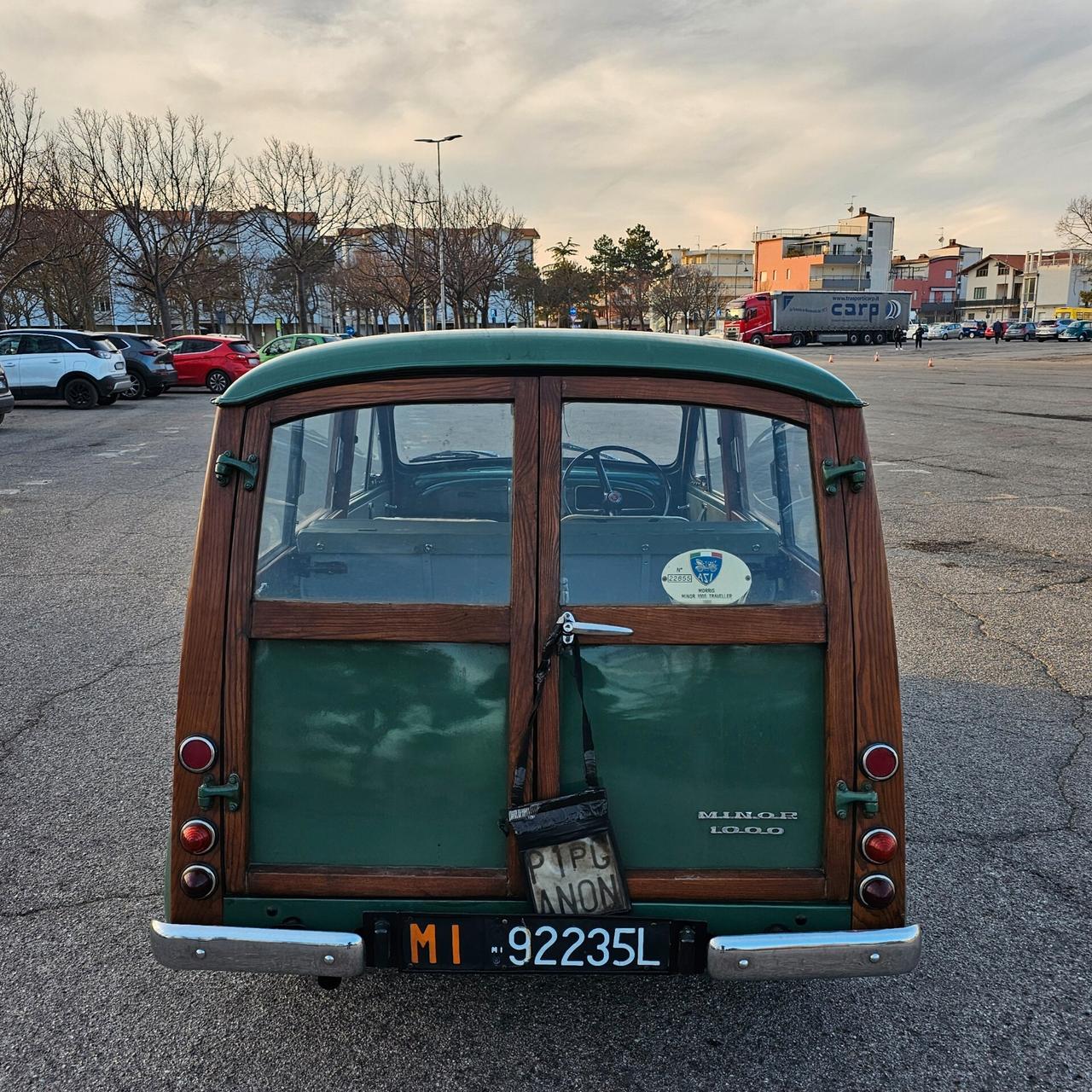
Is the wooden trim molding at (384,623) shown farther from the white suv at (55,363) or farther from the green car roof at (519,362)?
the white suv at (55,363)

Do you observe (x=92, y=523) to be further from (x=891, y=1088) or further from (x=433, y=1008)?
(x=891, y=1088)

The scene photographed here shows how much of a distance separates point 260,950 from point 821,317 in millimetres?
62084

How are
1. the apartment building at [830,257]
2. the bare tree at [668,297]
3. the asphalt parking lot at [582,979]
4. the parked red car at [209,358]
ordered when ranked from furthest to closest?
the apartment building at [830,257] → the bare tree at [668,297] → the parked red car at [209,358] → the asphalt parking lot at [582,979]

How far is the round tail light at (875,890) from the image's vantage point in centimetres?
244

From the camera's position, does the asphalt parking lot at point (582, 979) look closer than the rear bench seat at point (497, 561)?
No

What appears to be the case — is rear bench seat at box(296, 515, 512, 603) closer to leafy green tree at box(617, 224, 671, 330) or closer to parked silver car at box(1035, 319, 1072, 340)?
parked silver car at box(1035, 319, 1072, 340)

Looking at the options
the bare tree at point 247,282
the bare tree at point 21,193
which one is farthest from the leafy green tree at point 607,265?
the bare tree at point 21,193

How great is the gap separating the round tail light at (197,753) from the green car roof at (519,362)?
2.67ft

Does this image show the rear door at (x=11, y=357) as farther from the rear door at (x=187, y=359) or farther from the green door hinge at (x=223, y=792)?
the green door hinge at (x=223, y=792)

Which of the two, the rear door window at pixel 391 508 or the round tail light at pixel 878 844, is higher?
the rear door window at pixel 391 508

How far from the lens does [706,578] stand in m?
2.47

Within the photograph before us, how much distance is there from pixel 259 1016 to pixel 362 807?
83 cm

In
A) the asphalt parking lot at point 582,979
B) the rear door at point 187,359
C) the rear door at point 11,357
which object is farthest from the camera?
the rear door at point 187,359

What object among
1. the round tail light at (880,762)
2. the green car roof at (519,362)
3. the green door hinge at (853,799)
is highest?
the green car roof at (519,362)
